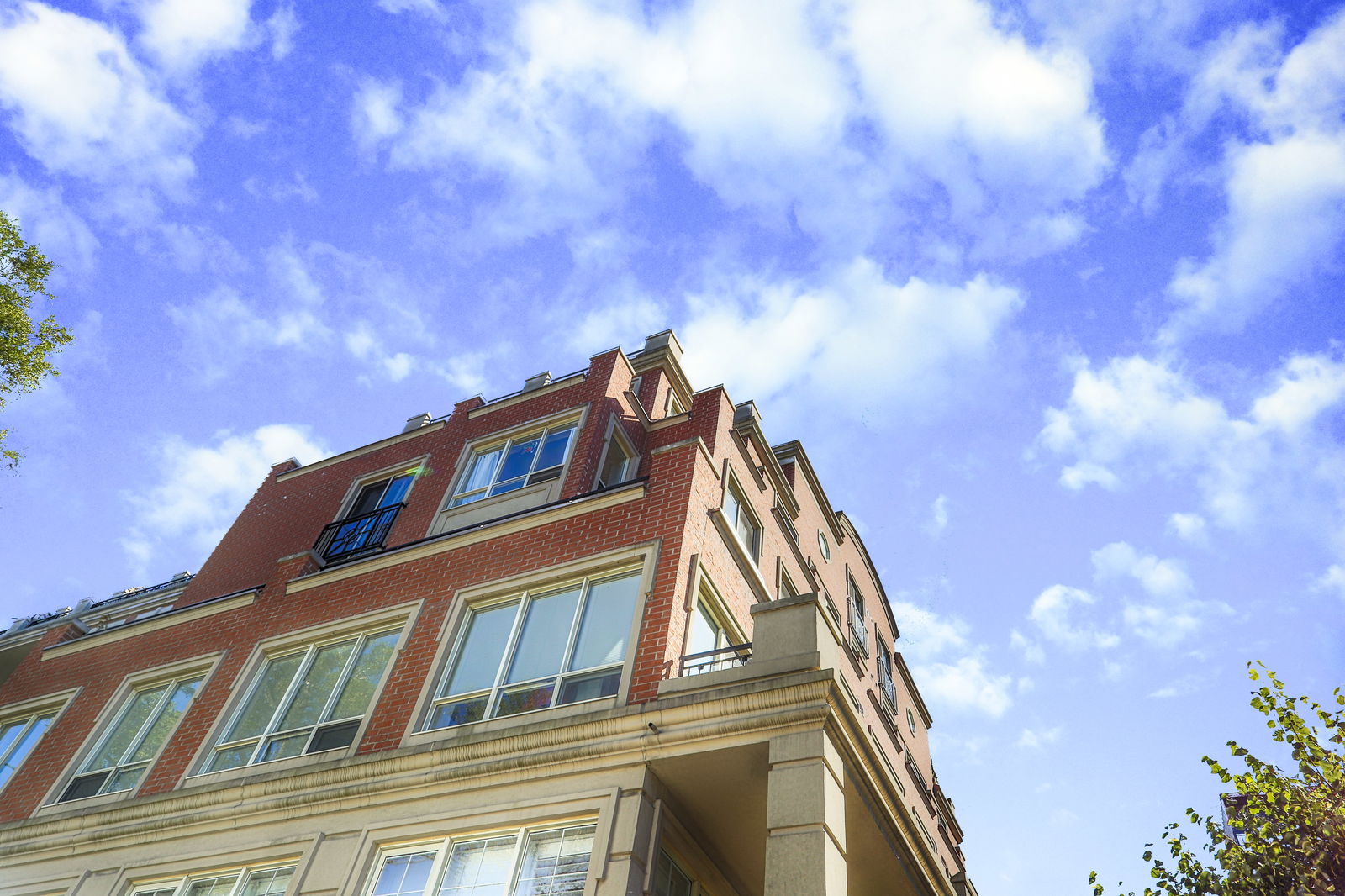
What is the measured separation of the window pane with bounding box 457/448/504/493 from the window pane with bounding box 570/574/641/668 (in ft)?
16.9

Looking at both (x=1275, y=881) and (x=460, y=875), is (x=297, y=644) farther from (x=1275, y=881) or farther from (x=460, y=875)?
(x=1275, y=881)

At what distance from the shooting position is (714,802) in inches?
433

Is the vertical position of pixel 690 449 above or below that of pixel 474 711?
above

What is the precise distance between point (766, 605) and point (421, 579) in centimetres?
672

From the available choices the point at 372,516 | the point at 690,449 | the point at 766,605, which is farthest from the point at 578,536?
the point at 372,516

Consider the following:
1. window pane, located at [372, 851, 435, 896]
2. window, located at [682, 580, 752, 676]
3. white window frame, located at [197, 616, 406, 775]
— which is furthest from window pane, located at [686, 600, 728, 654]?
white window frame, located at [197, 616, 406, 775]

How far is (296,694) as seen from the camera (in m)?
15.1

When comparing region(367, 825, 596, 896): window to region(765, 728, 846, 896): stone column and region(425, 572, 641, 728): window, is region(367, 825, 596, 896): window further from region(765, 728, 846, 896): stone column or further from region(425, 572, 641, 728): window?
region(765, 728, 846, 896): stone column

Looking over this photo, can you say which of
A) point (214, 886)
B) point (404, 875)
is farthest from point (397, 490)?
point (404, 875)

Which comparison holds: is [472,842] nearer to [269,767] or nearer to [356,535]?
[269,767]

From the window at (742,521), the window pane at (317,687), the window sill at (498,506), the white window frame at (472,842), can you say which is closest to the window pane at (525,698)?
the white window frame at (472,842)

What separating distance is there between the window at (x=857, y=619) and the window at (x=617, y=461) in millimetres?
9039

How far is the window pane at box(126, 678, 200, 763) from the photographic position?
15711 millimetres

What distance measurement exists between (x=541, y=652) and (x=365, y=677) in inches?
132
